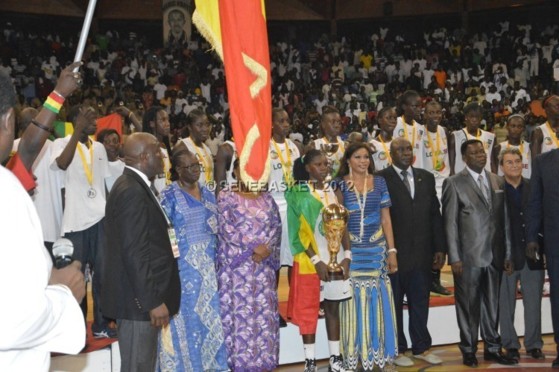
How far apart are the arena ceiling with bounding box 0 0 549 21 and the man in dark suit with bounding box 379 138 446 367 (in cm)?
1731

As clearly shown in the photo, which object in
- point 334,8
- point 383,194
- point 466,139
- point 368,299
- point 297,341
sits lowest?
point 297,341

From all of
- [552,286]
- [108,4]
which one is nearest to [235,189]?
[552,286]

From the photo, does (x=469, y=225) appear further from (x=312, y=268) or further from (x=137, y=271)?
(x=137, y=271)

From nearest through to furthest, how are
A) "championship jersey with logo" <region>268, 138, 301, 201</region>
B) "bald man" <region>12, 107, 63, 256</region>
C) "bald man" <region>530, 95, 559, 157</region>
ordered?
"bald man" <region>12, 107, 63, 256</region> < "championship jersey with logo" <region>268, 138, 301, 201</region> < "bald man" <region>530, 95, 559, 157</region>

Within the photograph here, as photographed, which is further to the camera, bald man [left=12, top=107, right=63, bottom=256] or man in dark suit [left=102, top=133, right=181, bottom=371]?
bald man [left=12, top=107, right=63, bottom=256]

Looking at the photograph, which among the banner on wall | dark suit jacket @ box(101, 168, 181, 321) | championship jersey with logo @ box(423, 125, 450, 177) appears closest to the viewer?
dark suit jacket @ box(101, 168, 181, 321)

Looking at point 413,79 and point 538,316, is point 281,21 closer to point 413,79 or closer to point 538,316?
point 413,79

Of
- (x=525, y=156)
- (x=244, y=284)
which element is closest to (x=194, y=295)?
(x=244, y=284)

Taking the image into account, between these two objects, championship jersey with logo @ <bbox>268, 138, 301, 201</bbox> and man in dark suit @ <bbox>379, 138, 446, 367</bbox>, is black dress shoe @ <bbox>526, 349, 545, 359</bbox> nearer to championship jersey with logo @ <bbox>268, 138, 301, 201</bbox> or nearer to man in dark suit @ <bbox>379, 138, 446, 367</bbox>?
man in dark suit @ <bbox>379, 138, 446, 367</bbox>

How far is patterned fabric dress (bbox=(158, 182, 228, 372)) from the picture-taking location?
20.1 feet

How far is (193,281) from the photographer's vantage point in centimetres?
626

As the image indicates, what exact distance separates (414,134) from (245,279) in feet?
12.5

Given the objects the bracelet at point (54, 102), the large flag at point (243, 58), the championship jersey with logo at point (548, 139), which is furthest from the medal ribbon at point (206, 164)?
the bracelet at point (54, 102)

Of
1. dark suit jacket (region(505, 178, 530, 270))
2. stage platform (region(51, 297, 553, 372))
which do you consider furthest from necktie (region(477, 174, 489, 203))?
stage platform (region(51, 297, 553, 372))
